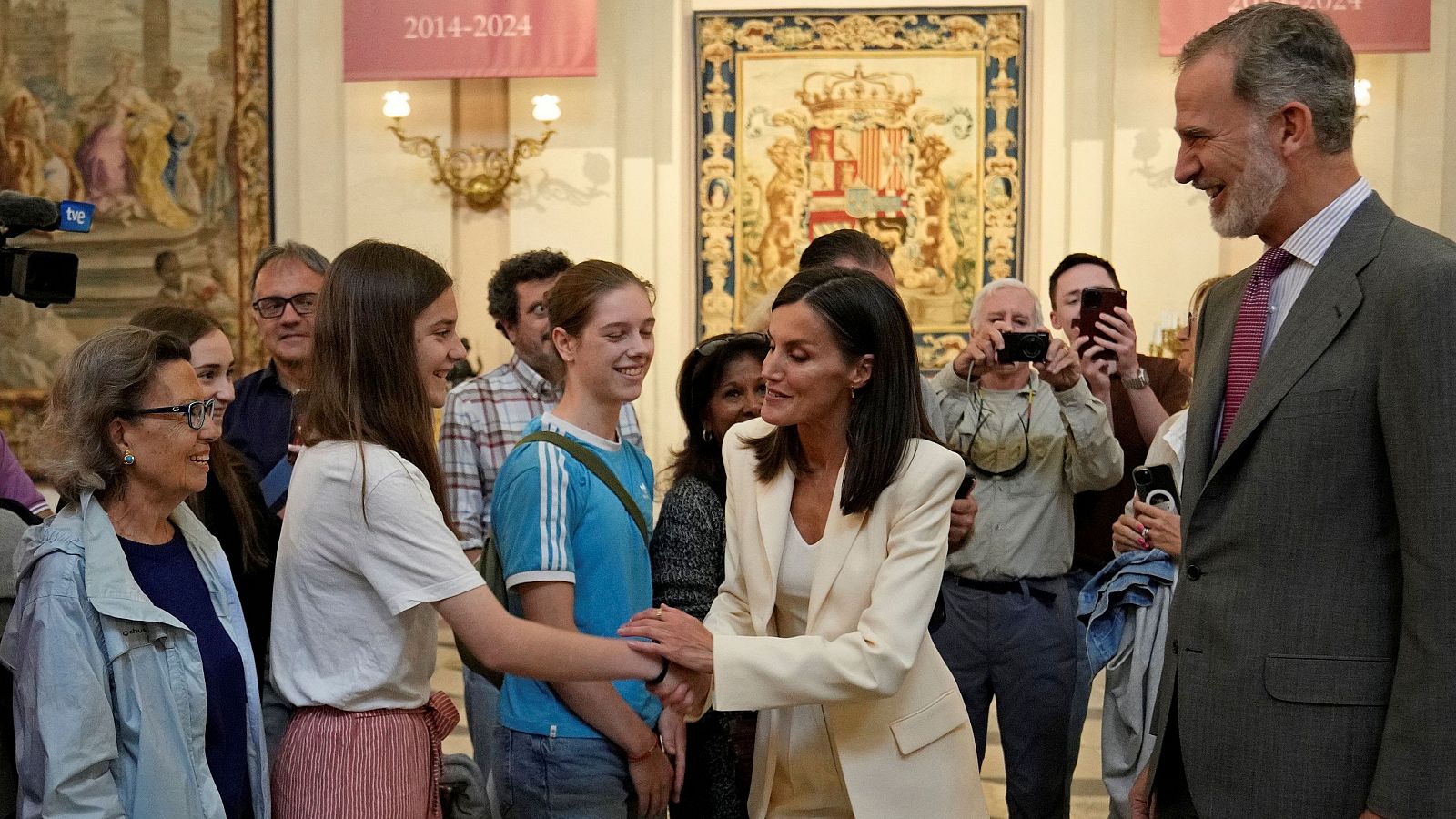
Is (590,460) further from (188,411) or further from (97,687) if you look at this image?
(97,687)

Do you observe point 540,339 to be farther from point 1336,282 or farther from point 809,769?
point 1336,282

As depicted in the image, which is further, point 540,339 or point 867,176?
point 867,176

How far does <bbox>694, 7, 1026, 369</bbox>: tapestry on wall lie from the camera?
11445 mm

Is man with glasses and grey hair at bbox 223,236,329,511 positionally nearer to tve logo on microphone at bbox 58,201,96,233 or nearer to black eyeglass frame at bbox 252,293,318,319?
black eyeglass frame at bbox 252,293,318,319

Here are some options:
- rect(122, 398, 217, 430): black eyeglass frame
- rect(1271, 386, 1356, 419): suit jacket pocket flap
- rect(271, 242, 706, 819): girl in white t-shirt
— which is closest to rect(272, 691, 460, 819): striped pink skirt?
rect(271, 242, 706, 819): girl in white t-shirt

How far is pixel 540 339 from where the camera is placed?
5.47 metres

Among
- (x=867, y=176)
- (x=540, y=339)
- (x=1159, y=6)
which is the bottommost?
(x=540, y=339)

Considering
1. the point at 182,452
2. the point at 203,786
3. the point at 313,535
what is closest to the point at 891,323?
the point at 313,535

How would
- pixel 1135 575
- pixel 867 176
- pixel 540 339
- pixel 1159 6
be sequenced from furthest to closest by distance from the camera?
pixel 867 176, pixel 1159 6, pixel 540 339, pixel 1135 575

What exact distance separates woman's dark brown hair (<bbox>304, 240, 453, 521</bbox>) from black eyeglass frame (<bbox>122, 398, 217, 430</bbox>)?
0.73 ft

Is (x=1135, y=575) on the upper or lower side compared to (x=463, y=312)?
lower

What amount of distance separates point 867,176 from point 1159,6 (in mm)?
2595

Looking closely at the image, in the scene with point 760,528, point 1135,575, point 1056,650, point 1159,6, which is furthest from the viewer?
point 1159,6

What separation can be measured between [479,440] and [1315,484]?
3.51 meters
